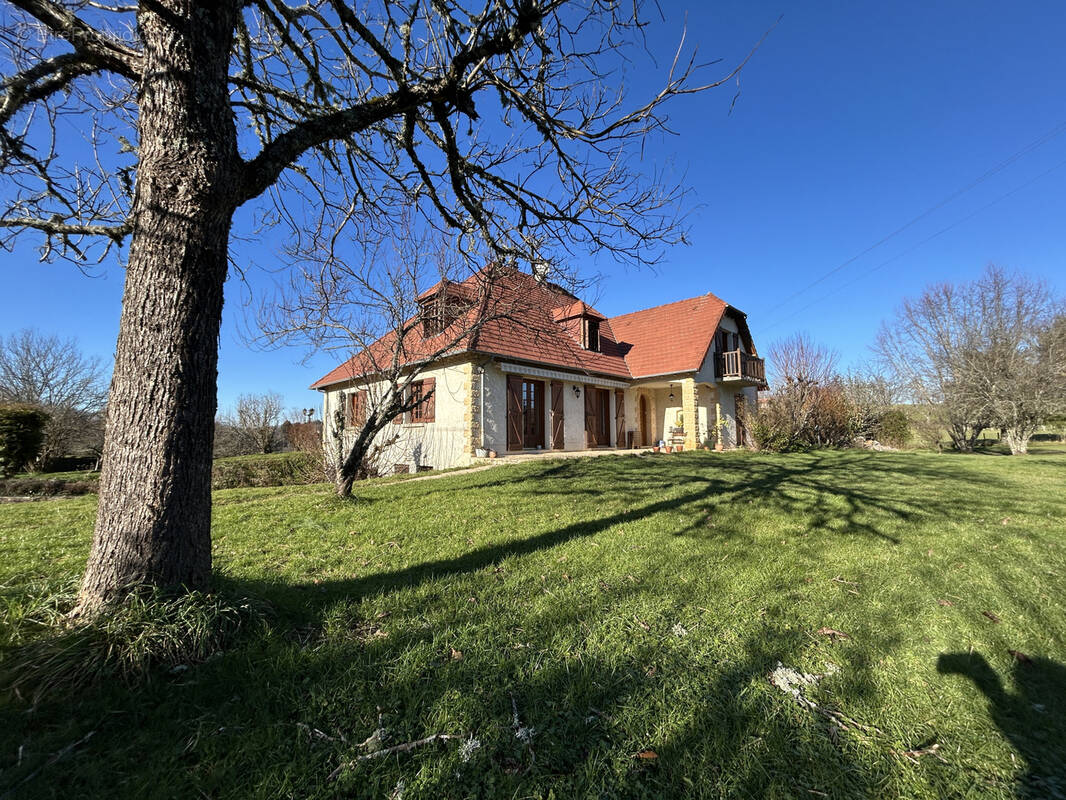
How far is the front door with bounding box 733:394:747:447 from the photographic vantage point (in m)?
18.8

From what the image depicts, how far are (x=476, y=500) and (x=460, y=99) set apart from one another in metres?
5.00

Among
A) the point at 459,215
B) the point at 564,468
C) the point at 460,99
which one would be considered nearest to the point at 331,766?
the point at 460,99

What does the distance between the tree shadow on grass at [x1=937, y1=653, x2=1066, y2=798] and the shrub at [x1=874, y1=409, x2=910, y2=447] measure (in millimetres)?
22372

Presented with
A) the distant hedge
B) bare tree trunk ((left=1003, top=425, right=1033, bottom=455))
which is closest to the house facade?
the distant hedge

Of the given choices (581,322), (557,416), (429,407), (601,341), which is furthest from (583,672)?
(601,341)

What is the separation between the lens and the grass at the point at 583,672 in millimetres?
1632

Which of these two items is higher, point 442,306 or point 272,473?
point 442,306

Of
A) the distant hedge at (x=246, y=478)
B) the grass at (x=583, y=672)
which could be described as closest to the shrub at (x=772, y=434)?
the grass at (x=583, y=672)

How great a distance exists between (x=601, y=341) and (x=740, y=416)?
740 cm

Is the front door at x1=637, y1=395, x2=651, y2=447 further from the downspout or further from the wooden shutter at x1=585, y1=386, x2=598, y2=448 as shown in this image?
the downspout

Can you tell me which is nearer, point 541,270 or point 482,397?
point 541,270

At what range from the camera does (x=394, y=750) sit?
171 centimetres

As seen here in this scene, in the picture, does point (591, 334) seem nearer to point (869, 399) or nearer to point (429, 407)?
point (429, 407)

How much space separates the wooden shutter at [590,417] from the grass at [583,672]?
10547mm
